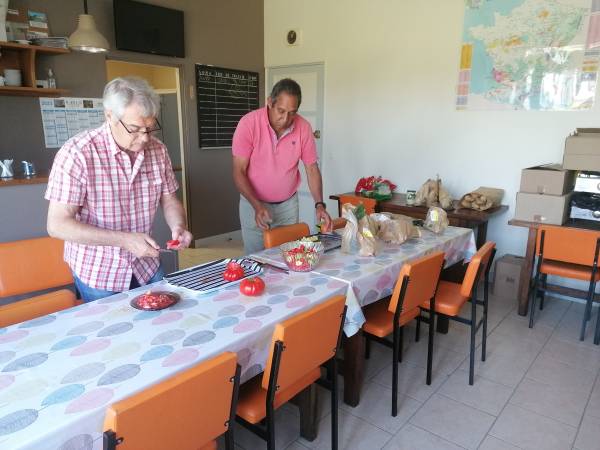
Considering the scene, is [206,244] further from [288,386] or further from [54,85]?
[288,386]

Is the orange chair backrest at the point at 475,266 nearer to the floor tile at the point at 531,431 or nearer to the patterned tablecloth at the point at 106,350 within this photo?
the floor tile at the point at 531,431

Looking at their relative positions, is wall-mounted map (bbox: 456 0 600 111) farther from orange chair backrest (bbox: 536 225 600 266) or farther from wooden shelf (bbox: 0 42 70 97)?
wooden shelf (bbox: 0 42 70 97)

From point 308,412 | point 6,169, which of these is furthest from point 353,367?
point 6,169

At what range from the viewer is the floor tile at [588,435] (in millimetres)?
1910

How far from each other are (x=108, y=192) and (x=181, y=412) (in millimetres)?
901

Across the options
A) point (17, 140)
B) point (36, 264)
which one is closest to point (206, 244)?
point (17, 140)

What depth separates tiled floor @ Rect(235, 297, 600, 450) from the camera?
6.35 ft

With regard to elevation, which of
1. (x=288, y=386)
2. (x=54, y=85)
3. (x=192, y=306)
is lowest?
(x=288, y=386)

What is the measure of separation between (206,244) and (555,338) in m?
3.51

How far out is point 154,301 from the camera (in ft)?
5.05

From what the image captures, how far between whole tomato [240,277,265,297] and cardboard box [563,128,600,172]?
2.42 metres

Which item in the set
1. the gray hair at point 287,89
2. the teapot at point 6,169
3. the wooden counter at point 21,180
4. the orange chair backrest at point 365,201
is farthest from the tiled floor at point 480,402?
→ the teapot at point 6,169

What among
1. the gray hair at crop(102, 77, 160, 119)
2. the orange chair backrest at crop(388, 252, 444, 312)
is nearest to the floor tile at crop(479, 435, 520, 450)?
the orange chair backrest at crop(388, 252, 444, 312)

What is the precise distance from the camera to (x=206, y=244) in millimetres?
5035
